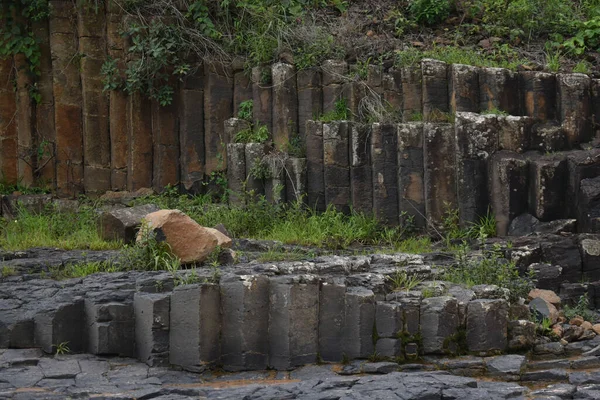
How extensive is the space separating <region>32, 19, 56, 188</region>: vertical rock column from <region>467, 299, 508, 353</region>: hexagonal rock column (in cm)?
958

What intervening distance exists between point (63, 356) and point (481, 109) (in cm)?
787

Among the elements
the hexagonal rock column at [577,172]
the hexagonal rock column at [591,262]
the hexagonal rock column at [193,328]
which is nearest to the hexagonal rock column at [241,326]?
the hexagonal rock column at [193,328]

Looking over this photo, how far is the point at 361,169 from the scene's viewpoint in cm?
1762

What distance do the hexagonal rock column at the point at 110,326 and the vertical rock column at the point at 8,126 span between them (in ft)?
25.3

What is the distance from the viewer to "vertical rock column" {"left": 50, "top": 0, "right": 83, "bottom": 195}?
64.5ft

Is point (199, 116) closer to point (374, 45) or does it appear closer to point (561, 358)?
point (374, 45)

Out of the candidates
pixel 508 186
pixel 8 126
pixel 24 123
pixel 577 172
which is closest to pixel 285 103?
pixel 508 186

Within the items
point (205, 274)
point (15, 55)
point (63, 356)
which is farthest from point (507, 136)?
point (15, 55)

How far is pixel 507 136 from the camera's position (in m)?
16.7

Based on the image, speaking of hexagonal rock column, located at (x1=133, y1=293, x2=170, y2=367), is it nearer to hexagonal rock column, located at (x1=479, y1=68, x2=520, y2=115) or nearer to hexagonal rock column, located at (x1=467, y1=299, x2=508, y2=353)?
hexagonal rock column, located at (x1=467, y1=299, x2=508, y2=353)

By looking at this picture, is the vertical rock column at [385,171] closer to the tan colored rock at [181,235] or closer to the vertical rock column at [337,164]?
the vertical rock column at [337,164]

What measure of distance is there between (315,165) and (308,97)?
1.20 m

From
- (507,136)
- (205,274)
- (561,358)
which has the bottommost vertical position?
(561,358)

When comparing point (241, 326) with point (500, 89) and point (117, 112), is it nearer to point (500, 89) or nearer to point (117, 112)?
point (500, 89)
